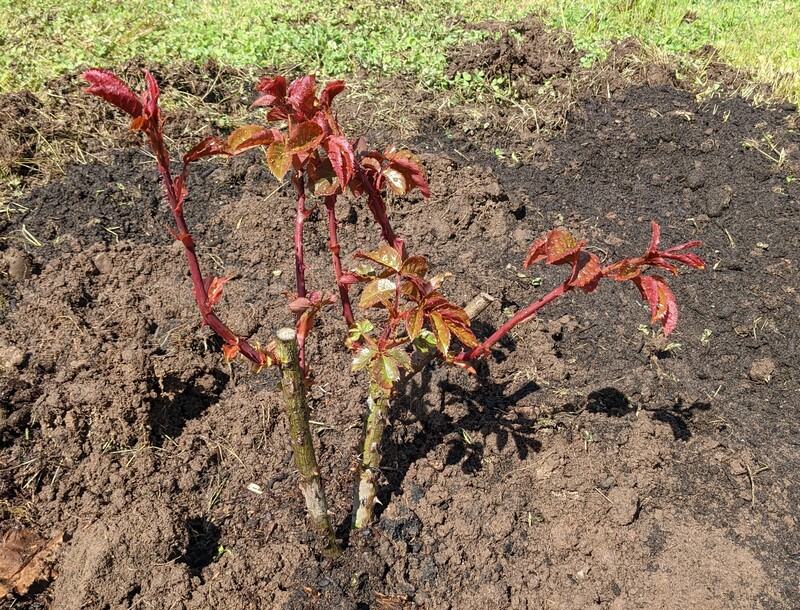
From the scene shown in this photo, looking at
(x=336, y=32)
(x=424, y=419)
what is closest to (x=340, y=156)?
(x=424, y=419)

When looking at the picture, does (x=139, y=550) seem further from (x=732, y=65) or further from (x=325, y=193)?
(x=732, y=65)

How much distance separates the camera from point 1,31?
4.25 m


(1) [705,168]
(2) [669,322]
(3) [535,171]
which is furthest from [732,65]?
(2) [669,322]

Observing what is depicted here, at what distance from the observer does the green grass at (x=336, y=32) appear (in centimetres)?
407

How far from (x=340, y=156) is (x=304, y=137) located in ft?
0.28

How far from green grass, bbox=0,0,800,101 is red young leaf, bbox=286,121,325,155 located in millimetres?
2768

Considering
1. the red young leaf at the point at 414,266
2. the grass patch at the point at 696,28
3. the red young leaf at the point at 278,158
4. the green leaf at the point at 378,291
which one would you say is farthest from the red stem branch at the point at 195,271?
the grass patch at the point at 696,28

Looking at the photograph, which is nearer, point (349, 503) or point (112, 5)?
point (349, 503)

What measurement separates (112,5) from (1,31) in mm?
825

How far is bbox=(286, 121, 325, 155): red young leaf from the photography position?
1.33m

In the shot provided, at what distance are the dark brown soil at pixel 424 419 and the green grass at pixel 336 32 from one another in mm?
1242

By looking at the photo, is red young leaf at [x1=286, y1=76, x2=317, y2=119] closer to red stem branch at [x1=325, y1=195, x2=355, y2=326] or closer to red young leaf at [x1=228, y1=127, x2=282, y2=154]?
red young leaf at [x1=228, y1=127, x2=282, y2=154]

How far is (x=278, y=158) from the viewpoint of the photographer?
135 cm

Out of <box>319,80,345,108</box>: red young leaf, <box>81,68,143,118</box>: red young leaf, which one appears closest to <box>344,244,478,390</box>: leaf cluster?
<box>319,80,345,108</box>: red young leaf
